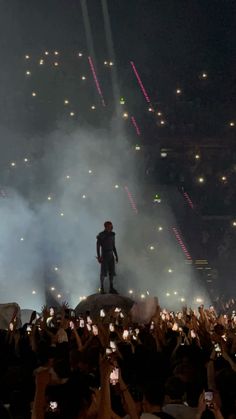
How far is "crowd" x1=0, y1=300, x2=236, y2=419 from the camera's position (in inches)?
185

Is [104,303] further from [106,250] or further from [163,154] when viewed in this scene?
[163,154]

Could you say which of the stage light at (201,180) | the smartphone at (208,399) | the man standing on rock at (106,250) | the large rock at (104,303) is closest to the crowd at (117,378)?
the smartphone at (208,399)

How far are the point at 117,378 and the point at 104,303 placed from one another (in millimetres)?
12103

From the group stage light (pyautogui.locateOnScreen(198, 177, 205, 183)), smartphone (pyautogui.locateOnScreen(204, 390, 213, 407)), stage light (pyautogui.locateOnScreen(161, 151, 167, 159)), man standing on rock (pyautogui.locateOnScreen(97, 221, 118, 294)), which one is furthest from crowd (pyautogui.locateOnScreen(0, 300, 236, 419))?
stage light (pyautogui.locateOnScreen(161, 151, 167, 159))

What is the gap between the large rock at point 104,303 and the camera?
1839cm

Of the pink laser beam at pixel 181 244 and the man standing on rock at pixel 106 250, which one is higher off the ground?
the pink laser beam at pixel 181 244

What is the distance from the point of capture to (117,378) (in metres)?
6.60

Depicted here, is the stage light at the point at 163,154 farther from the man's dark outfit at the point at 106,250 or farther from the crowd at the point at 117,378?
the crowd at the point at 117,378

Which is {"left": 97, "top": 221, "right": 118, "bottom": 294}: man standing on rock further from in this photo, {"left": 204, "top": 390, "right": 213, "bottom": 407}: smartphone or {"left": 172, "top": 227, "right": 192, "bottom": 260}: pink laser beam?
{"left": 172, "top": 227, "right": 192, "bottom": 260}: pink laser beam

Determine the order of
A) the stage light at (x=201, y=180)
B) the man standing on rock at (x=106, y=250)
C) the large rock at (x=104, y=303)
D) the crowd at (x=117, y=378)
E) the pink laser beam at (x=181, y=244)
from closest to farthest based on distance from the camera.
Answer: the crowd at (x=117, y=378), the large rock at (x=104, y=303), the man standing on rock at (x=106, y=250), the pink laser beam at (x=181, y=244), the stage light at (x=201, y=180)

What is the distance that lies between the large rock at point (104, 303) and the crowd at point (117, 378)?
7648 mm

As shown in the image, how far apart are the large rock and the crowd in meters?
7.65

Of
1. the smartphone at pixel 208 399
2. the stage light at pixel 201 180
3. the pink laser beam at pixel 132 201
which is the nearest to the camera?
the smartphone at pixel 208 399

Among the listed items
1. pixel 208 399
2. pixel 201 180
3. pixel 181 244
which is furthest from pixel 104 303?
pixel 201 180
